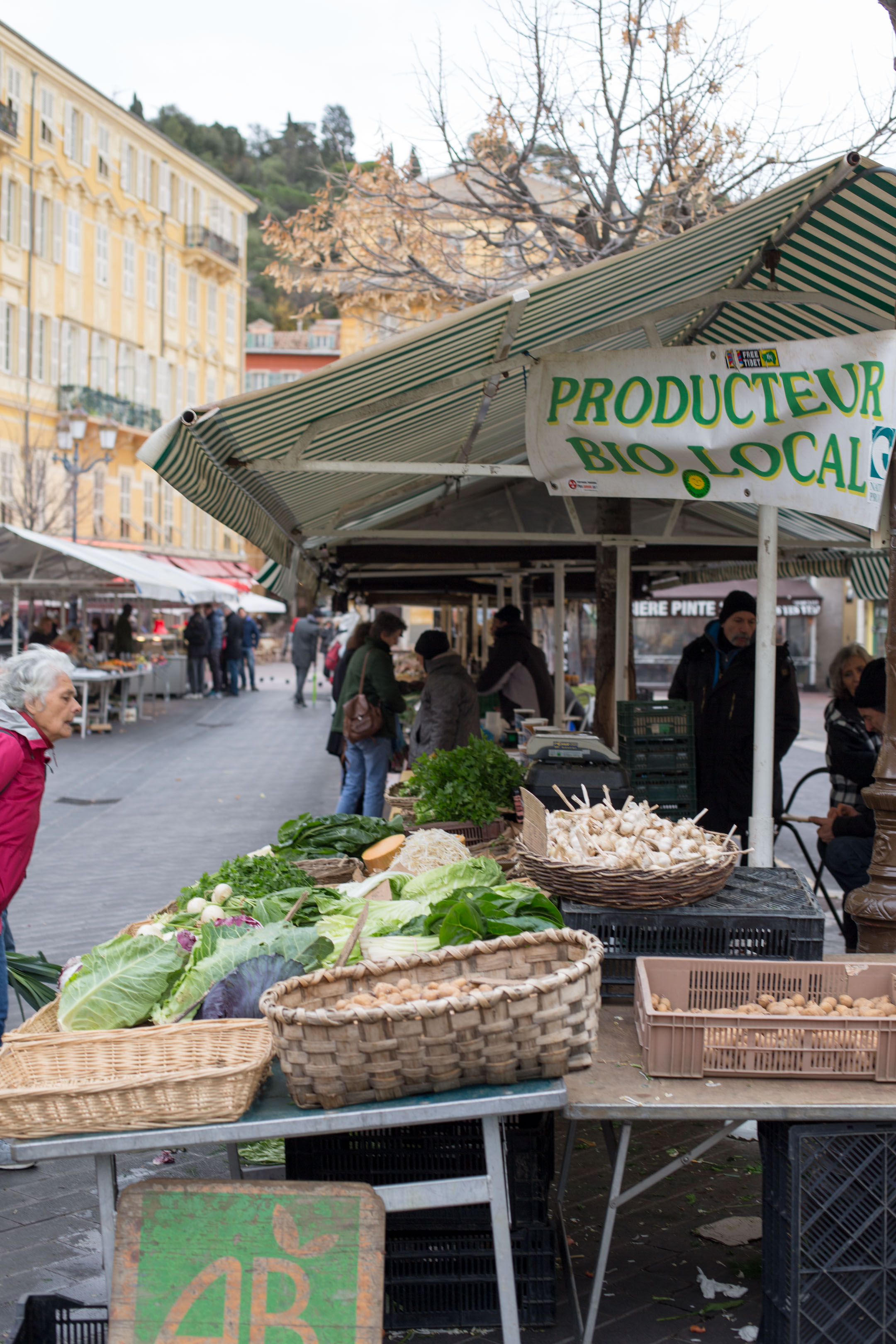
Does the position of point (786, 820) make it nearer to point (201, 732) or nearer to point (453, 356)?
point (453, 356)

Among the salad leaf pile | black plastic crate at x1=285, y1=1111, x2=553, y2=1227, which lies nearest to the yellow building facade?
the salad leaf pile

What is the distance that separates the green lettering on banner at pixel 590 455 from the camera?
Result: 4.34 metres

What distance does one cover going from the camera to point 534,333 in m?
4.83

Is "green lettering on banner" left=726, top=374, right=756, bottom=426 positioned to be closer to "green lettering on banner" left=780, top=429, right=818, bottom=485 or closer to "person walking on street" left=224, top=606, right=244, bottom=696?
"green lettering on banner" left=780, top=429, right=818, bottom=485

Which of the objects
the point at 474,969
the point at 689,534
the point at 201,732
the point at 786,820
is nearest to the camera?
the point at 474,969

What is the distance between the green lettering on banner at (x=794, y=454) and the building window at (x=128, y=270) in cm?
4615

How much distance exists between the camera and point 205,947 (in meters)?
3.33

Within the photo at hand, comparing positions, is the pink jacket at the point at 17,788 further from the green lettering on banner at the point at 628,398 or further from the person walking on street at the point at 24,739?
the green lettering on banner at the point at 628,398

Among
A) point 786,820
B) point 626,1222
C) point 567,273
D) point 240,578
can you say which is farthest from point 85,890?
point 240,578

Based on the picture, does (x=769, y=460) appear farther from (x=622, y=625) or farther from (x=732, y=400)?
(x=622, y=625)

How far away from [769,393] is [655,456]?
17.7 inches

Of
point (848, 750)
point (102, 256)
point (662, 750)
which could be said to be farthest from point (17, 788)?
point (102, 256)

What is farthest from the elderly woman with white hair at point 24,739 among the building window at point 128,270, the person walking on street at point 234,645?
the building window at point 128,270

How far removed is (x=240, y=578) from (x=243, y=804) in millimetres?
34705
